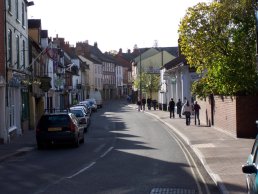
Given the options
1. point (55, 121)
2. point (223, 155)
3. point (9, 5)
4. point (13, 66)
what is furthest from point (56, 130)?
point (9, 5)

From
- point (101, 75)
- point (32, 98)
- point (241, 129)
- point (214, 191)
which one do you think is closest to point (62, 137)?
point (241, 129)

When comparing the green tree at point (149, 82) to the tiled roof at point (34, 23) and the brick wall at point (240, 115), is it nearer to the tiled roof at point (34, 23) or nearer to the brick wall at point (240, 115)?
the tiled roof at point (34, 23)

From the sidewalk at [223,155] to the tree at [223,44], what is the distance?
103 inches

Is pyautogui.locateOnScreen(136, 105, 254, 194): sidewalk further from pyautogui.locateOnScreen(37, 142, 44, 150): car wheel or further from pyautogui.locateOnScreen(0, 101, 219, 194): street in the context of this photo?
pyautogui.locateOnScreen(37, 142, 44, 150): car wheel

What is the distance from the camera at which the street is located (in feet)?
38.5

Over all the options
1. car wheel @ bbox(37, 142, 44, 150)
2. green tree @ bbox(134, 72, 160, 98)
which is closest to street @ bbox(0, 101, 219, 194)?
car wheel @ bbox(37, 142, 44, 150)

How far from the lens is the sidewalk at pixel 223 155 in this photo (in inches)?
463

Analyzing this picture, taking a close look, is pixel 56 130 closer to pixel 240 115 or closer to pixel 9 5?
pixel 240 115

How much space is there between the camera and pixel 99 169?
49.4 feet

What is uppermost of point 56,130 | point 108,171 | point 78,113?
point 78,113

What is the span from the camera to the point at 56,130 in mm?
22203

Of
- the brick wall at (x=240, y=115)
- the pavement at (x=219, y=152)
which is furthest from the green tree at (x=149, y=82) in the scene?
the brick wall at (x=240, y=115)

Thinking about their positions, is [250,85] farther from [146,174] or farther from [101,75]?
[101,75]

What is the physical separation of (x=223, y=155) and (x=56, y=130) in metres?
7.93
